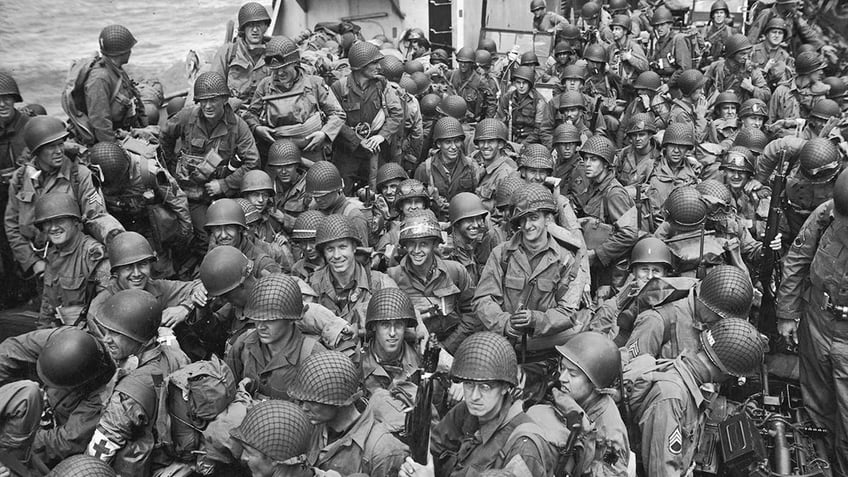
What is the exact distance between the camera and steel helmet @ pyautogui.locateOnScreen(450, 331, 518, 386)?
3760mm

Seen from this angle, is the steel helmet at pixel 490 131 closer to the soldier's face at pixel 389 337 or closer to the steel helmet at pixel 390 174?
the steel helmet at pixel 390 174

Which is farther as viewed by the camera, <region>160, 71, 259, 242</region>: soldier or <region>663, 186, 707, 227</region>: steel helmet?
<region>160, 71, 259, 242</region>: soldier

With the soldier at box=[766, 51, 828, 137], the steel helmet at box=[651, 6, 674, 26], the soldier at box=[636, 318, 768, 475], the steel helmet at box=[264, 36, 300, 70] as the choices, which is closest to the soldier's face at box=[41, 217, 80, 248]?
the steel helmet at box=[264, 36, 300, 70]

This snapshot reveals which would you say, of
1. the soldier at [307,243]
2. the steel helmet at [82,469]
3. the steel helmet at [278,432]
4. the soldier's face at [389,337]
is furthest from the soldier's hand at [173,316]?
the steel helmet at [82,469]

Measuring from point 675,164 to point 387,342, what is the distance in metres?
5.31

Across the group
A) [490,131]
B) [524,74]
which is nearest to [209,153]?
[490,131]

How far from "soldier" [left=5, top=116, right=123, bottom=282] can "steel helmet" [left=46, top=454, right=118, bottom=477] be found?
3.50 metres

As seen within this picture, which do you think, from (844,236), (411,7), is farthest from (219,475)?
(411,7)

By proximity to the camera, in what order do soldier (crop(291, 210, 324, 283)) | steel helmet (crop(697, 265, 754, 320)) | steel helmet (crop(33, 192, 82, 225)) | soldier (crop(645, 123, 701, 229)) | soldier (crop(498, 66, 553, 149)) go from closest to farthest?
steel helmet (crop(697, 265, 754, 320))
steel helmet (crop(33, 192, 82, 225))
soldier (crop(291, 210, 324, 283))
soldier (crop(645, 123, 701, 229))
soldier (crop(498, 66, 553, 149))

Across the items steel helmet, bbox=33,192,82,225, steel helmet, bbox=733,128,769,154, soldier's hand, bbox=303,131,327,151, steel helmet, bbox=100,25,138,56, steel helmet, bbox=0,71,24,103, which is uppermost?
steel helmet, bbox=100,25,138,56

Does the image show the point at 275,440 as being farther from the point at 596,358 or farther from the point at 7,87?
the point at 7,87

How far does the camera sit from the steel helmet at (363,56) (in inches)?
370

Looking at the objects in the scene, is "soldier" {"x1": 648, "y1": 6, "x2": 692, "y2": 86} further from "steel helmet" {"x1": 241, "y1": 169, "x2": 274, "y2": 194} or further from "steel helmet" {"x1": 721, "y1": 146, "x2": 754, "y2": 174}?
"steel helmet" {"x1": 241, "y1": 169, "x2": 274, "y2": 194}

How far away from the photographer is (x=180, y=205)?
737 cm
